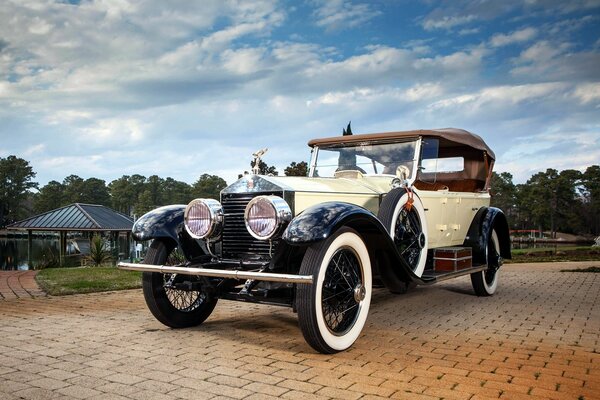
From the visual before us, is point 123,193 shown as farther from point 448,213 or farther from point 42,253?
point 448,213

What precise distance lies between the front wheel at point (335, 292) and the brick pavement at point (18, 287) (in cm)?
485

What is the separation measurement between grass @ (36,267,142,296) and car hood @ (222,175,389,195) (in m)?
3.79

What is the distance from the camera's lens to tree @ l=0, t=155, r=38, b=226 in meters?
54.8

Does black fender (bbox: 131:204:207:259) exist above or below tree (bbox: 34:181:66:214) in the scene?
below

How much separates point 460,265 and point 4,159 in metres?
62.6

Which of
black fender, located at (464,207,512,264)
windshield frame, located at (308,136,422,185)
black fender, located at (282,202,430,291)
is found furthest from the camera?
black fender, located at (464,207,512,264)

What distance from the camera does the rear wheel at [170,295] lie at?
174 inches

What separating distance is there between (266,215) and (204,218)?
72cm

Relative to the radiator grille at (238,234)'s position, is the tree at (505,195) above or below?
above

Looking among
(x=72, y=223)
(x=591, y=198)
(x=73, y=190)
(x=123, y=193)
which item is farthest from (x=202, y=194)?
(x=591, y=198)

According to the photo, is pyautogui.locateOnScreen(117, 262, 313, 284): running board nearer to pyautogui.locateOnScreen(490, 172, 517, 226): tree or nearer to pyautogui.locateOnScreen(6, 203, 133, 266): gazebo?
pyautogui.locateOnScreen(6, 203, 133, 266): gazebo

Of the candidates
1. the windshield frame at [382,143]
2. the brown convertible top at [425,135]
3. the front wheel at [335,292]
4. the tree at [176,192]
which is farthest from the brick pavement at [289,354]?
the tree at [176,192]

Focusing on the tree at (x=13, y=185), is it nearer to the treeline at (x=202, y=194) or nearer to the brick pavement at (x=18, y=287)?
the treeline at (x=202, y=194)

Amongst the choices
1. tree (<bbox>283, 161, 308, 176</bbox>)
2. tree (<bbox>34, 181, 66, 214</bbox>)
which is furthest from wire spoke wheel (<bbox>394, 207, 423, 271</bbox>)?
tree (<bbox>34, 181, 66, 214</bbox>)
